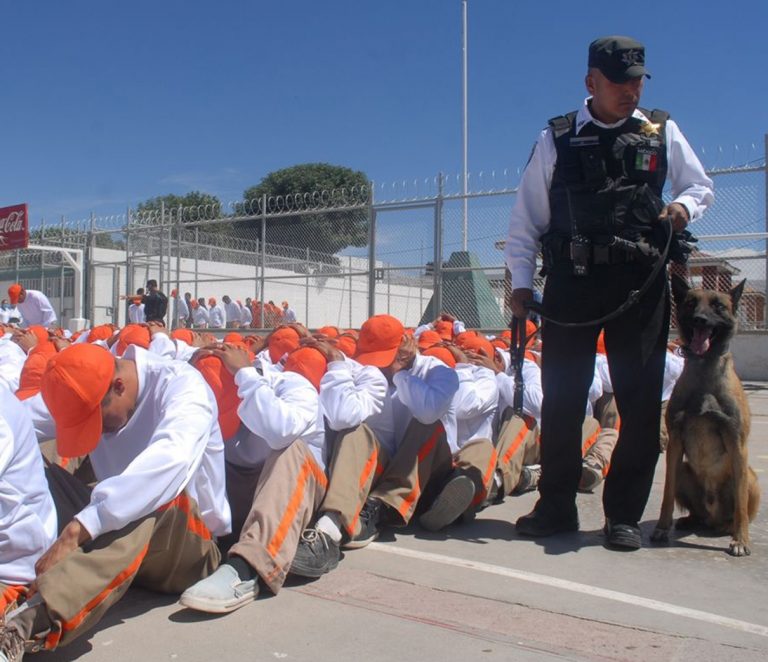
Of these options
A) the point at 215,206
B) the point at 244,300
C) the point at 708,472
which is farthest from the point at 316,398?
the point at 244,300

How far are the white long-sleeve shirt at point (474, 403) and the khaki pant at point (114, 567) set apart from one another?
1.91 m

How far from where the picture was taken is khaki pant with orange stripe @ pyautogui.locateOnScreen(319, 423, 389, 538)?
390 centimetres

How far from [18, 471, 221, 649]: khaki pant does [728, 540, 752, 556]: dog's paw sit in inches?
96.7

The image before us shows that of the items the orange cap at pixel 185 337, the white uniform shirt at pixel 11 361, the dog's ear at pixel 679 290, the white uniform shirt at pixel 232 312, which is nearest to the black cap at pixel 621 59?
the dog's ear at pixel 679 290

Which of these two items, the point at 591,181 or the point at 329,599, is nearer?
the point at 329,599

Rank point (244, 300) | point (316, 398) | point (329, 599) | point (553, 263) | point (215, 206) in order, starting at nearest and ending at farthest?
point (329, 599) → point (316, 398) → point (553, 263) → point (215, 206) → point (244, 300)

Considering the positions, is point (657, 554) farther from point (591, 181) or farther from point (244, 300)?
point (244, 300)

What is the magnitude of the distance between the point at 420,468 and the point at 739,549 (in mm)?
1619

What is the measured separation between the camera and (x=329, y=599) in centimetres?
339

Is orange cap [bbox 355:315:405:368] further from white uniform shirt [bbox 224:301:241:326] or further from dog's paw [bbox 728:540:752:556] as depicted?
white uniform shirt [bbox 224:301:241:326]

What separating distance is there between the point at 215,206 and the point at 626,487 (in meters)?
12.7

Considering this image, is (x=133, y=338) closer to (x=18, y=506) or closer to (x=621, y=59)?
(x=18, y=506)

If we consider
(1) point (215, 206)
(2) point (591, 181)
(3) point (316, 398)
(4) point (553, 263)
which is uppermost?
(1) point (215, 206)

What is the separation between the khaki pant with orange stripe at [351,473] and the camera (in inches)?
153
